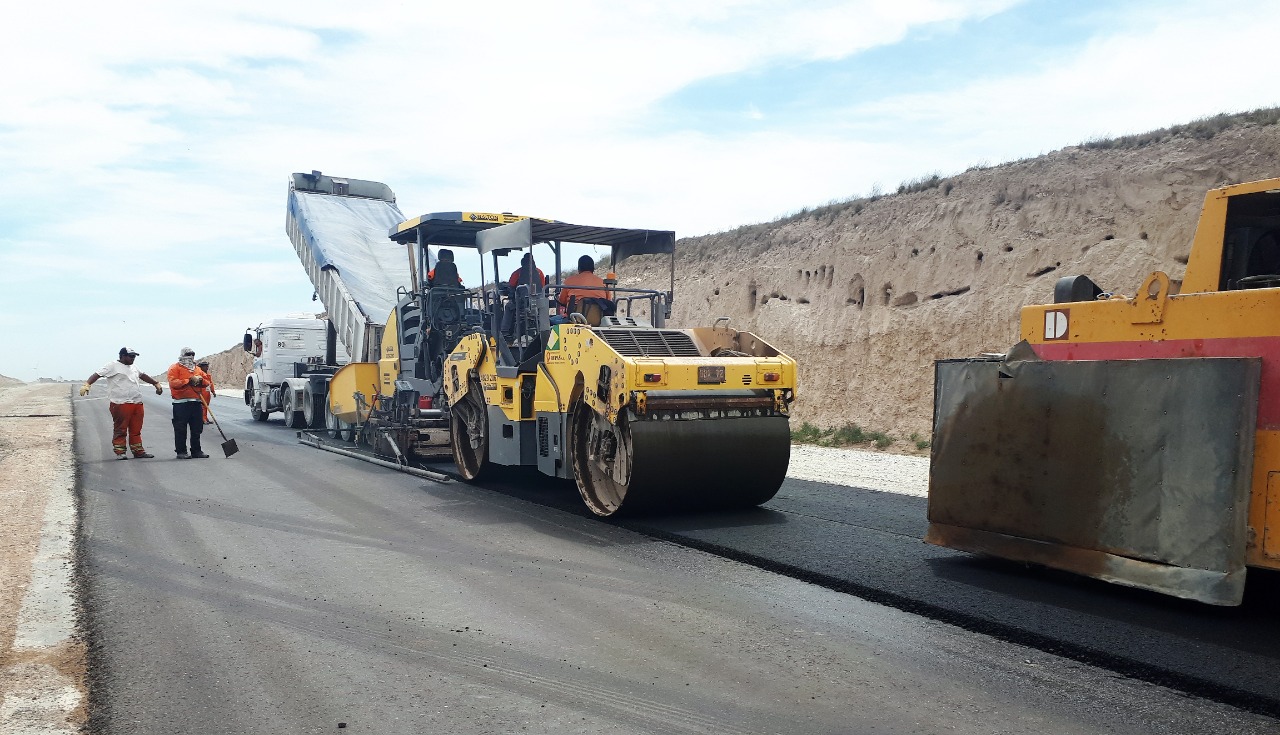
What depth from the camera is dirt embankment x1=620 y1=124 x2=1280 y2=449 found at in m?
15.0

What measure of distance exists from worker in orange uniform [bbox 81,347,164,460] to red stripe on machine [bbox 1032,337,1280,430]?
34.9 ft

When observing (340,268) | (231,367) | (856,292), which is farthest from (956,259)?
(231,367)

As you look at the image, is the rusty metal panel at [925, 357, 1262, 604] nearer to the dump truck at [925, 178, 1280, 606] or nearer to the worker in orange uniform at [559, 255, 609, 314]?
the dump truck at [925, 178, 1280, 606]

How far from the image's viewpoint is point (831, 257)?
20.4 m

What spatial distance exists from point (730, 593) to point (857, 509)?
111 inches

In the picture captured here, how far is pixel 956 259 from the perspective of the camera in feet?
58.1

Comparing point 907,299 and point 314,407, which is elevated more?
point 907,299

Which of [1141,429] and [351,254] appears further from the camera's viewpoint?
[351,254]

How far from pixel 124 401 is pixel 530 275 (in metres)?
6.60

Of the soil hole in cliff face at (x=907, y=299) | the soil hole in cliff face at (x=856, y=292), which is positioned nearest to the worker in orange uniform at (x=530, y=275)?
the soil hole in cliff face at (x=907, y=299)

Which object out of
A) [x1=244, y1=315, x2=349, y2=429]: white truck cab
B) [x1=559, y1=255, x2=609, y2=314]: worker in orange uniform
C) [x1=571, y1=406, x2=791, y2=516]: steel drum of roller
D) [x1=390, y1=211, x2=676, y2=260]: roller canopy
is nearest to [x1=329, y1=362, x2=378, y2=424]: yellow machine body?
[x1=390, y1=211, x2=676, y2=260]: roller canopy

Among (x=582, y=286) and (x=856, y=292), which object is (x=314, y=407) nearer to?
(x=582, y=286)

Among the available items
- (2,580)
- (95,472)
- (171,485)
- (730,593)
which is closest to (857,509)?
(730,593)

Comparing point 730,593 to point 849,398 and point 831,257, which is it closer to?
point 849,398
